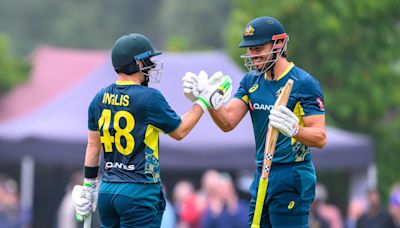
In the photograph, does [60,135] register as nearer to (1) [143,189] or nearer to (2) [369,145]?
(2) [369,145]

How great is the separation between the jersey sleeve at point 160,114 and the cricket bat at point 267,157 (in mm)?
786

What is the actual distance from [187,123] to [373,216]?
822 centimetres

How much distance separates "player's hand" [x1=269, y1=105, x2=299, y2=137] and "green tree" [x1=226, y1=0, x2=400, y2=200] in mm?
14195

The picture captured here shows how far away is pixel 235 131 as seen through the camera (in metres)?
20.1

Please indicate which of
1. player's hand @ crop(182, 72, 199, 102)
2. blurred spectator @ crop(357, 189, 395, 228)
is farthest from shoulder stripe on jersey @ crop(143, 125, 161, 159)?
blurred spectator @ crop(357, 189, 395, 228)

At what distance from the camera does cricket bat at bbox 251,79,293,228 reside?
30.2 feet

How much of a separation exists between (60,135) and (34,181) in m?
4.98

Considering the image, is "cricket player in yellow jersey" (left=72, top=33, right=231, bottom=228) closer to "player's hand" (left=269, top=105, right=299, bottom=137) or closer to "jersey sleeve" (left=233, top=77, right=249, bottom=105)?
"jersey sleeve" (left=233, top=77, right=249, bottom=105)

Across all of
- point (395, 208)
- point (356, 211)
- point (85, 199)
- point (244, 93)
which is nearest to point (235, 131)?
point (356, 211)

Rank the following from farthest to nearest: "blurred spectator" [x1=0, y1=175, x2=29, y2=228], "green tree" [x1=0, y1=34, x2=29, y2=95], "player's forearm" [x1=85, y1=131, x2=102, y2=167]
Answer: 1. "green tree" [x1=0, y1=34, x2=29, y2=95]
2. "blurred spectator" [x1=0, y1=175, x2=29, y2=228]
3. "player's forearm" [x1=85, y1=131, x2=102, y2=167]

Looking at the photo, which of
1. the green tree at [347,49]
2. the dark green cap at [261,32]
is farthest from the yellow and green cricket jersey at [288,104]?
the green tree at [347,49]

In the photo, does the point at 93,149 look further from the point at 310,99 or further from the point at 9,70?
the point at 9,70

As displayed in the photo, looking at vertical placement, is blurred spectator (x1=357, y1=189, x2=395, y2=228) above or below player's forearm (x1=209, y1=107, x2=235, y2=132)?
below

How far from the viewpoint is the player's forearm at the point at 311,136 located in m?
9.23
